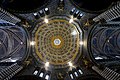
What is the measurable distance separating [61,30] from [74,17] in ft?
20.0

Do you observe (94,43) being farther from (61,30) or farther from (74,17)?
(74,17)

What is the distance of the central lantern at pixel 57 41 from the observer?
39.3 m

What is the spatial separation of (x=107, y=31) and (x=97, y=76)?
1537 centimetres

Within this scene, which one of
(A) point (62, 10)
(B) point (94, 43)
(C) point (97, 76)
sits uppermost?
(A) point (62, 10)

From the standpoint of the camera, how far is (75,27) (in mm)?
38906

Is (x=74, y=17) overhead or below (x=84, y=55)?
overhead

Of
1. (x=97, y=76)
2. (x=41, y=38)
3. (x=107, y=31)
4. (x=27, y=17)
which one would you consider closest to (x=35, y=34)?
(x=41, y=38)

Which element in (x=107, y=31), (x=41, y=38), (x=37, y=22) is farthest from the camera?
(x=107, y=31)

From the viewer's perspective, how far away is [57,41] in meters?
42.9

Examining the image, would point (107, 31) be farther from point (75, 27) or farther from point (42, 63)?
point (42, 63)

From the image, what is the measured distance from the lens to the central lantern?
→ 39.3 meters

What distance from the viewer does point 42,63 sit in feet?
129

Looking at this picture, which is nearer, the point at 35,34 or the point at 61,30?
the point at 35,34

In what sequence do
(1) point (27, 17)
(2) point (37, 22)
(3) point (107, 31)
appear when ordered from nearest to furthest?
1. (1) point (27, 17)
2. (2) point (37, 22)
3. (3) point (107, 31)
